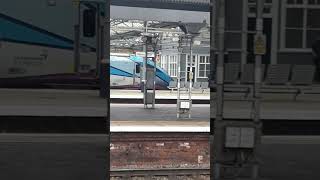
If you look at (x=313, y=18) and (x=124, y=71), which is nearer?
(x=313, y=18)

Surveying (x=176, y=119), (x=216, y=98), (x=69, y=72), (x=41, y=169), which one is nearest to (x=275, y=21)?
(x=216, y=98)

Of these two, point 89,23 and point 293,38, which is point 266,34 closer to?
point 293,38

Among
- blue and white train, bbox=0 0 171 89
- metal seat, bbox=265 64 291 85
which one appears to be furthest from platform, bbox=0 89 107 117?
metal seat, bbox=265 64 291 85

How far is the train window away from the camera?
6.38 ft

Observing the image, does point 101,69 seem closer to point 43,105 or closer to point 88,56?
point 88,56

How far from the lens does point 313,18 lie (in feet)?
6.82

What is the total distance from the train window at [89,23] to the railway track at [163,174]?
207cm

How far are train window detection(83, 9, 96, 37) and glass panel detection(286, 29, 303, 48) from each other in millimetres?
887

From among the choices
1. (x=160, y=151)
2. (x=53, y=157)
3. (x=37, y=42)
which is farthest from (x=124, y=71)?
(x=37, y=42)

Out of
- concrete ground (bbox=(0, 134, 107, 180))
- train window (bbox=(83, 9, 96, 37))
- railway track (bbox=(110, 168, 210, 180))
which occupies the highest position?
train window (bbox=(83, 9, 96, 37))

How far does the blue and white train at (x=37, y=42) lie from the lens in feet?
6.20

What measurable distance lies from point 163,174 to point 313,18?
2.34 metres

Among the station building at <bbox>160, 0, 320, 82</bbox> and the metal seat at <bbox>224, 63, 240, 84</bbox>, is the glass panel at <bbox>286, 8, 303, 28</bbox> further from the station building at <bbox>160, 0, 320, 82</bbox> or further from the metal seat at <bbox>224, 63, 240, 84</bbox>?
the metal seat at <bbox>224, 63, 240, 84</bbox>

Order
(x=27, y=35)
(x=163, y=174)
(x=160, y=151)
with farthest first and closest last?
(x=160, y=151)
(x=163, y=174)
(x=27, y=35)
